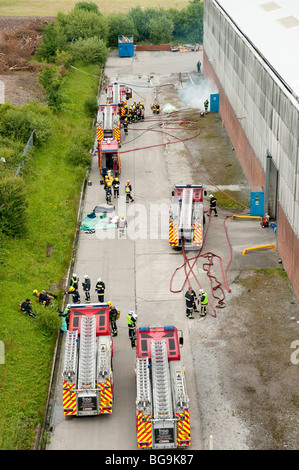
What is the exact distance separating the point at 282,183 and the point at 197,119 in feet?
68.6

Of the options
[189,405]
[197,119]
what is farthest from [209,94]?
[189,405]

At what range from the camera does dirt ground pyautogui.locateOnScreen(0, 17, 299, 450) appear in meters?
19.0

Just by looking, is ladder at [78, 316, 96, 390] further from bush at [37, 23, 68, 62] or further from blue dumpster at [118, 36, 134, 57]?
blue dumpster at [118, 36, 134, 57]

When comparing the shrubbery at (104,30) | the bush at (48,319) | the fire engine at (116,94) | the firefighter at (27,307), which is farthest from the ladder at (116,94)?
the bush at (48,319)

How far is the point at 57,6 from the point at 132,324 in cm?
7658

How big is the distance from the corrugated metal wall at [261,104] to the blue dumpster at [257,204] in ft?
4.91

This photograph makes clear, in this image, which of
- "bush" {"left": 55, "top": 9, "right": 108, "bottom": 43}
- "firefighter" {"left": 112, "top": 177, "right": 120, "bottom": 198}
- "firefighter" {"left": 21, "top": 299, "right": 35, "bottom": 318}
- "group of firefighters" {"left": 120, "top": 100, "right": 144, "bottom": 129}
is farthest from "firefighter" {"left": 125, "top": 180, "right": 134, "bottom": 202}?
"bush" {"left": 55, "top": 9, "right": 108, "bottom": 43}

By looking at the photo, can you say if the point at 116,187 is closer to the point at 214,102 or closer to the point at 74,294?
the point at 74,294

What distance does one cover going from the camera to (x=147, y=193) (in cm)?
3509

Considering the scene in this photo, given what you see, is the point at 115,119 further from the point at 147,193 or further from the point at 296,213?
the point at 296,213

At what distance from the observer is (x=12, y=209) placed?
29.5m

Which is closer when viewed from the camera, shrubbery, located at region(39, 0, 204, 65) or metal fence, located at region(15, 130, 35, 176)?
metal fence, located at region(15, 130, 35, 176)

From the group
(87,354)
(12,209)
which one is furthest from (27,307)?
(12,209)

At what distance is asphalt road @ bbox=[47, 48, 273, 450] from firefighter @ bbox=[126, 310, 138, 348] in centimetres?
38
